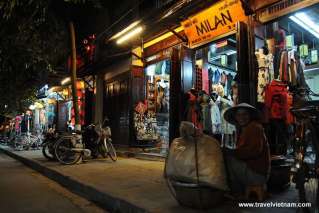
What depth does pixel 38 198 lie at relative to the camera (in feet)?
25.6

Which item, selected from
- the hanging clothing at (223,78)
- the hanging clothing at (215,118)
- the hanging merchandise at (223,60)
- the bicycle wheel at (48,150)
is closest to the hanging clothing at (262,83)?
the hanging clothing at (215,118)

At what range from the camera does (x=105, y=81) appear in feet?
61.3

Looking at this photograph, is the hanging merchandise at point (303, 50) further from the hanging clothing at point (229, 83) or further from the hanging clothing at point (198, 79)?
the hanging clothing at point (198, 79)

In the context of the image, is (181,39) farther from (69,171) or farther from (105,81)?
(105,81)

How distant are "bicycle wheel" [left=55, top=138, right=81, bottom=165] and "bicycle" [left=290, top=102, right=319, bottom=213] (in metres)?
9.35

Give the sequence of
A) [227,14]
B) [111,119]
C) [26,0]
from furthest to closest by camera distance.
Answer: [111,119] → [227,14] → [26,0]

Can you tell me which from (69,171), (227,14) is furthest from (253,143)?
(69,171)

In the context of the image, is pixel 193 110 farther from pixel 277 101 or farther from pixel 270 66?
pixel 277 101

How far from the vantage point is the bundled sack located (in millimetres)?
5062

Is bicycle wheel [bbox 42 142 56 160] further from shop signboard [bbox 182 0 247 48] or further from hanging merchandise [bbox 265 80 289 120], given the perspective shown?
hanging merchandise [bbox 265 80 289 120]

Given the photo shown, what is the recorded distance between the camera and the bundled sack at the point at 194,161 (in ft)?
16.6

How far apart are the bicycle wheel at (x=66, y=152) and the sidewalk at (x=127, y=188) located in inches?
25.8

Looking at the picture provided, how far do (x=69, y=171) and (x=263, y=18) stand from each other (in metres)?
6.82

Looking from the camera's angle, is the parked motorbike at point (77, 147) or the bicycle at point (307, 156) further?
the parked motorbike at point (77, 147)
